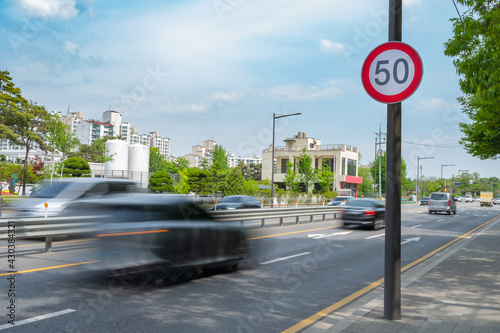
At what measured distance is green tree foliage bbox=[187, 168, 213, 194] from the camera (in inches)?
2268

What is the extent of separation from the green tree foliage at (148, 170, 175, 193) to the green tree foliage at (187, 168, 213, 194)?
5520 millimetres

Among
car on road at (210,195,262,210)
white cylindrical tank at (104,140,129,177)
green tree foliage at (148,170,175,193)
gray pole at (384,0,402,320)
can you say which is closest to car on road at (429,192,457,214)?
car on road at (210,195,262,210)

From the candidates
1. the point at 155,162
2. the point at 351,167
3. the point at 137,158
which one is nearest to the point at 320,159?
the point at 351,167

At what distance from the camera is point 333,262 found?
9.70m

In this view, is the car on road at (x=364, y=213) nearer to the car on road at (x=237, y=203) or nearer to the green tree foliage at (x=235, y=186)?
the car on road at (x=237, y=203)

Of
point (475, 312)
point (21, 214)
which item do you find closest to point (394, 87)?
point (475, 312)

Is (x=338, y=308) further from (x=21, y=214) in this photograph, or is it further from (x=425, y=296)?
(x=21, y=214)

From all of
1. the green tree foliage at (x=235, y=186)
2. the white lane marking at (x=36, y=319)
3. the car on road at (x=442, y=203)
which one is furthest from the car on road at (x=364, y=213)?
the green tree foliage at (x=235, y=186)

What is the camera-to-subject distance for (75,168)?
44.8m

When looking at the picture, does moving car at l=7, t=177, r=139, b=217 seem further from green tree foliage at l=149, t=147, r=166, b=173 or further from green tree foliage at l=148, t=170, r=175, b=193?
green tree foliage at l=149, t=147, r=166, b=173

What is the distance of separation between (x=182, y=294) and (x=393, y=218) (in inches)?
136

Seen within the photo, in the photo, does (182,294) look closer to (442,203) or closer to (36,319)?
(36,319)

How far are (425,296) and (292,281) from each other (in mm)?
2309

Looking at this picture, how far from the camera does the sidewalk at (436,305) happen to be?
468 cm
